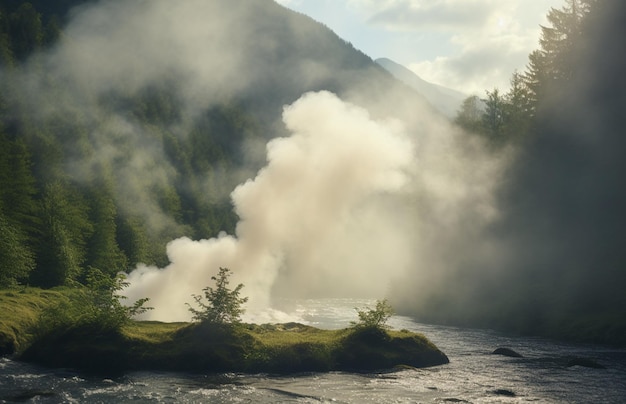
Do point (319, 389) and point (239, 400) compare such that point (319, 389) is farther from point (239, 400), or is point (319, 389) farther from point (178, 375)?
point (178, 375)

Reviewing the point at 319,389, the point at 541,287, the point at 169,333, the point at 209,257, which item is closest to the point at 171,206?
the point at 209,257

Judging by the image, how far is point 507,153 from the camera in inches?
3802

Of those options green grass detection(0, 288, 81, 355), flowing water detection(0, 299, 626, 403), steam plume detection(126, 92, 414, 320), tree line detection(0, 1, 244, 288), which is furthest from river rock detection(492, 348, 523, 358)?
tree line detection(0, 1, 244, 288)

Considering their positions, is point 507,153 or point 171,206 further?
point 171,206

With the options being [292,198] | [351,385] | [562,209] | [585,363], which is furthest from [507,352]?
[562,209]

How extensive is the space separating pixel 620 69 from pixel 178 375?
2786 inches

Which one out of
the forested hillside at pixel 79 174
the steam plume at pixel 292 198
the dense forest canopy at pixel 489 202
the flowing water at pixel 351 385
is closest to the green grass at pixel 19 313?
the flowing water at pixel 351 385

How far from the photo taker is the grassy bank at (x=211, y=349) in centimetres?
3944

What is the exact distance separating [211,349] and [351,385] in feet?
34.3

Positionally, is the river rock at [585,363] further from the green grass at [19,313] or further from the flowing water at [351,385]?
the green grass at [19,313]

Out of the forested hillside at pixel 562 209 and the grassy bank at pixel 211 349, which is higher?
the forested hillside at pixel 562 209

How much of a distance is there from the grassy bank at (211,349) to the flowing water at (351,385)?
1.56 m

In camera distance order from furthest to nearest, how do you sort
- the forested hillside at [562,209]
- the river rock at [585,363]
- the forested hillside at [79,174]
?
the forested hillside at [79,174]
the forested hillside at [562,209]
the river rock at [585,363]

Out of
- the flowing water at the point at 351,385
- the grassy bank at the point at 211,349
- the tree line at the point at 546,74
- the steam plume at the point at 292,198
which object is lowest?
the flowing water at the point at 351,385
